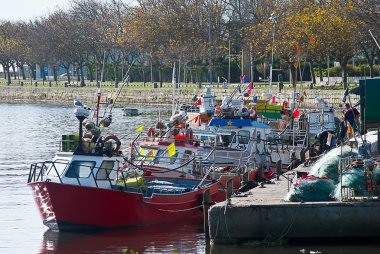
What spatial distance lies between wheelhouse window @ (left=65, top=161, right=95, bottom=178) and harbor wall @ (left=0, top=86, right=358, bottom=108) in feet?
147

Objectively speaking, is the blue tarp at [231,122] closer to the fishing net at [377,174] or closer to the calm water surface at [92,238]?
the calm water surface at [92,238]

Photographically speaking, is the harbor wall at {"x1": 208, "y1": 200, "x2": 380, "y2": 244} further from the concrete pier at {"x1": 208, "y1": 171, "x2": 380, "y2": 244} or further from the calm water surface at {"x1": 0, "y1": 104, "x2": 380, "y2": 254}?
the calm water surface at {"x1": 0, "y1": 104, "x2": 380, "y2": 254}

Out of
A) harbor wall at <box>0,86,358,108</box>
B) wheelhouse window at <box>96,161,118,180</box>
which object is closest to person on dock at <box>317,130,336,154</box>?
wheelhouse window at <box>96,161,118,180</box>

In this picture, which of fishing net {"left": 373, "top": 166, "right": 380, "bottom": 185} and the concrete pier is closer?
the concrete pier

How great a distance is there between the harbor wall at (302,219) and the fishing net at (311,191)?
730mm

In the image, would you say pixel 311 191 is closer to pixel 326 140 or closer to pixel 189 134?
pixel 189 134

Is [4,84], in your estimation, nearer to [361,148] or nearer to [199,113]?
[199,113]

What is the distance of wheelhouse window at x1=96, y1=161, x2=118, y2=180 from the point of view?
31.0 m

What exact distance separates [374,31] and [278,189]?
150ft

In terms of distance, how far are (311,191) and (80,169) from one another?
7029 mm

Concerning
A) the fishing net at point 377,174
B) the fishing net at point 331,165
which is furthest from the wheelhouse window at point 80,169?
the fishing net at point 377,174

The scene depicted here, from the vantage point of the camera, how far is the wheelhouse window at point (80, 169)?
30656 millimetres

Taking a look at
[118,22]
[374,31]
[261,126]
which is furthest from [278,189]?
[118,22]

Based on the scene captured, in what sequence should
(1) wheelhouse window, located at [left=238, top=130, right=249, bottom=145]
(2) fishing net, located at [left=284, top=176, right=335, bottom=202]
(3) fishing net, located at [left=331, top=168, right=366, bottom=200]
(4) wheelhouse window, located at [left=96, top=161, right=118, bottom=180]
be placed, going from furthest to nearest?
(1) wheelhouse window, located at [left=238, top=130, right=249, bottom=145]
(4) wheelhouse window, located at [left=96, top=161, right=118, bottom=180]
(2) fishing net, located at [left=284, top=176, right=335, bottom=202]
(3) fishing net, located at [left=331, top=168, right=366, bottom=200]
